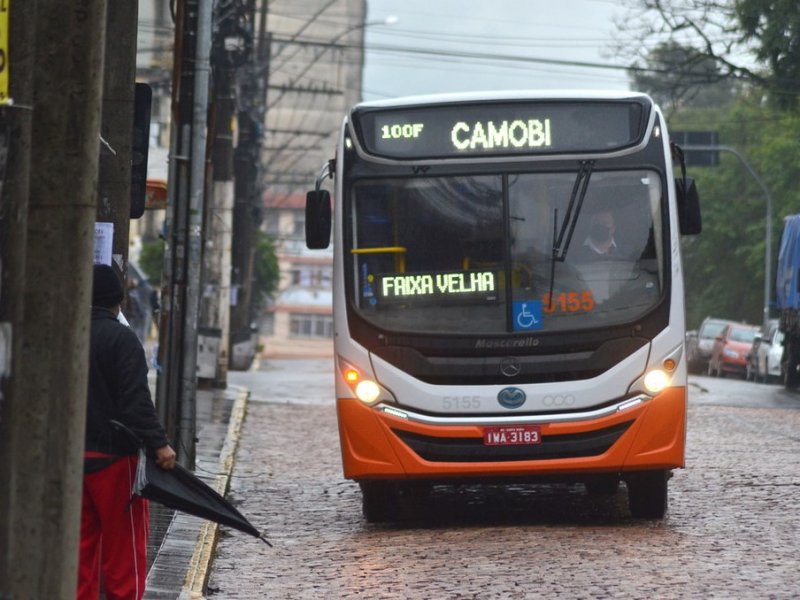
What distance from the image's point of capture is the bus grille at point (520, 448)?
11.7 meters

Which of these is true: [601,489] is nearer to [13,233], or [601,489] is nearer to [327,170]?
[327,170]

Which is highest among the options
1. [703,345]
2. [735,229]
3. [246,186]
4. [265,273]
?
[246,186]

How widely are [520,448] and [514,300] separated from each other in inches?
38.3

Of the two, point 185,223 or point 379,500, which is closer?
point 379,500

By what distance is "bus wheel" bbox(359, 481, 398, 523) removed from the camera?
12234mm

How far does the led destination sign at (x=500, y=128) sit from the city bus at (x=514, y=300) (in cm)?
1

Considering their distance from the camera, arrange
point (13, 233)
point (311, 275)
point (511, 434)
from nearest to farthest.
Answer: point (13, 233) → point (511, 434) → point (311, 275)

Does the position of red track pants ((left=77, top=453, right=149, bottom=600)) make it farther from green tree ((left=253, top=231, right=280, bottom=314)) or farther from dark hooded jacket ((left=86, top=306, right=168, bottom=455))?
green tree ((left=253, top=231, right=280, bottom=314))

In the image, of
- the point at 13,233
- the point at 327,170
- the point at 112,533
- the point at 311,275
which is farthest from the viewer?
the point at 311,275

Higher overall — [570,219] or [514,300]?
[570,219]

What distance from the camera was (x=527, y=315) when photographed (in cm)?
1186

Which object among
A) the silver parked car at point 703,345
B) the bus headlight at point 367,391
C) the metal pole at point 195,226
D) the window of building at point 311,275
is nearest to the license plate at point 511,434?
the bus headlight at point 367,391

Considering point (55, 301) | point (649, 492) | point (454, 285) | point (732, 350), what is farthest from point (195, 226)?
point (732, 350)

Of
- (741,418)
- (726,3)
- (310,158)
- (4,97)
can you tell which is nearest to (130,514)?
(4,97)
